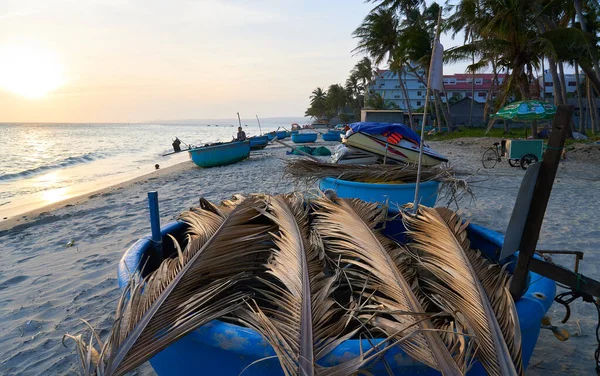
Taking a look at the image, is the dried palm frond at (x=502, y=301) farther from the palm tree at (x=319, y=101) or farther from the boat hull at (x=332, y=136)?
the palm tree at (x=319, y=101)

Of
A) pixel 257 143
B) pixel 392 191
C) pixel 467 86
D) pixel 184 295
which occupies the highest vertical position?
pixel 467 86

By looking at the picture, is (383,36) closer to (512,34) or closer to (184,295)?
(512,34)

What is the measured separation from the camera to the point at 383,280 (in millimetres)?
1462

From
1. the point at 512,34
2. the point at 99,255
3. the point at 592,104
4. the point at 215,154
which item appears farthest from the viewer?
the point at 592,104

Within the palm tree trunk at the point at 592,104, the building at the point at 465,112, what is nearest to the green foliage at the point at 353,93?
the building at the point at 465,112

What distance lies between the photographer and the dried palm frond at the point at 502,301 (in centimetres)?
108

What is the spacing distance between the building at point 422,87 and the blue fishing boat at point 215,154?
4450 centimetres

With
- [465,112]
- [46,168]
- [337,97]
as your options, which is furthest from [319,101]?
[46,168]

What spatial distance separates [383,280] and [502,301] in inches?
17.0

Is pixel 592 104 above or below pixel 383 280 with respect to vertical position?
below

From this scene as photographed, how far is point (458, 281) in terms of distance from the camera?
1.49m

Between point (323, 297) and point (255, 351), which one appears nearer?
point (255, 351)

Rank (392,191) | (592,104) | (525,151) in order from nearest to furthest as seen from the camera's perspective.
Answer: (392,191), (525,151), (592,104)

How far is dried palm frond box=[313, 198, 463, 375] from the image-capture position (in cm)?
102
